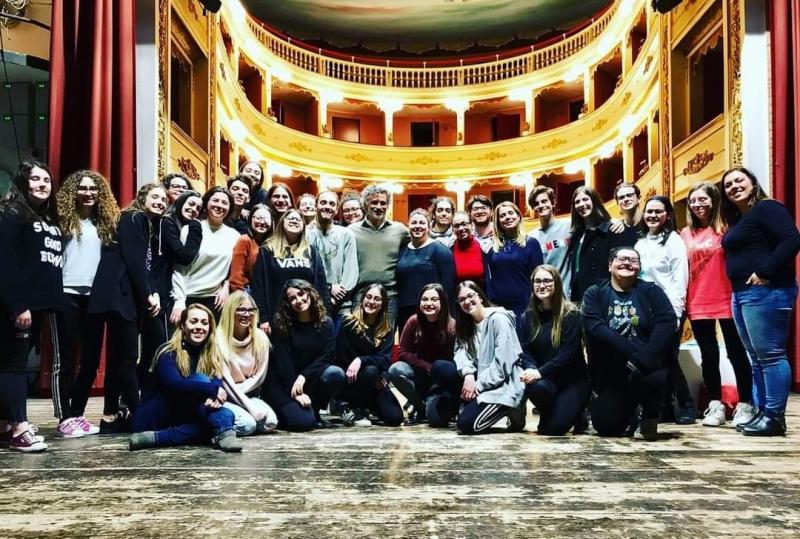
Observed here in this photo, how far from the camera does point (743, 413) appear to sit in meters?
3.86

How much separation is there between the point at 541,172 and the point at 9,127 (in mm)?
14223

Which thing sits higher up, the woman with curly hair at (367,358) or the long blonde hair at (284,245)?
the long blonde hair at (284,245)

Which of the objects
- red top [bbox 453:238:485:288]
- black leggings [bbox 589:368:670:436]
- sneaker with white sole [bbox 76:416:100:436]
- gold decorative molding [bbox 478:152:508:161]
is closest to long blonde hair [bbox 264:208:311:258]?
red top [bbox 453:238:485:288]

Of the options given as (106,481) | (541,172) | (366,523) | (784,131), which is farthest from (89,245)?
(541,172)

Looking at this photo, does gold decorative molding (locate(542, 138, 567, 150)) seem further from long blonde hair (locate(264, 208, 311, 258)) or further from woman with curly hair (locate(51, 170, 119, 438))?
woman with curly hair (locate(51, 170, 119, 438))

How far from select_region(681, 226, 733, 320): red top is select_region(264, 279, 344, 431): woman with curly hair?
218 centimetres

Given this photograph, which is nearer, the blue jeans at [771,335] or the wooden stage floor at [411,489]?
the wooden stage floor at [411,489]

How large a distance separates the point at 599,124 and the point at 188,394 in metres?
14.6

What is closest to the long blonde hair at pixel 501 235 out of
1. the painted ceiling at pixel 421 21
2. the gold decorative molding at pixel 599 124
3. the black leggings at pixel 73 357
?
the black leggings at pixel 73 357

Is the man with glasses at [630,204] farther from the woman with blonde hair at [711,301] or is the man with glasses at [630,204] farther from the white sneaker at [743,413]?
the white sneaker at [743,413]

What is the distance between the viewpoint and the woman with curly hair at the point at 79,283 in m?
3.59

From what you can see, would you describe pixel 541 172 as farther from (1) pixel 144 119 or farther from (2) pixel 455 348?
(2) pixel 455 348

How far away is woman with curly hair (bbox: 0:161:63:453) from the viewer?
3.12 meters

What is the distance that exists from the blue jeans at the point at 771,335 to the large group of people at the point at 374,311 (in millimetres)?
10
